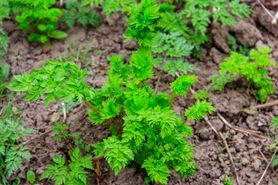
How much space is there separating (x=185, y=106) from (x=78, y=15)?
1.43 m

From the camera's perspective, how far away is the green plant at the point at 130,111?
3.00m

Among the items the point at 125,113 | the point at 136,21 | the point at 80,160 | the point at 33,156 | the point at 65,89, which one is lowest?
the point at 33,156

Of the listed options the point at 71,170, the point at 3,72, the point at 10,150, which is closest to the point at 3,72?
the point at 3,72

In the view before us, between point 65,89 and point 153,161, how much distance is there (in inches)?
29.6

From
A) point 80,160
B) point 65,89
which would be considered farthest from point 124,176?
point 65,89

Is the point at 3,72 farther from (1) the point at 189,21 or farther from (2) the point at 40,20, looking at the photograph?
(1) the point at 189,21

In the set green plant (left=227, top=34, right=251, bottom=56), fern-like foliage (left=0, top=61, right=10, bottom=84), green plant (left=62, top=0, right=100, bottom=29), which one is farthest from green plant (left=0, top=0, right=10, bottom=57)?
green plant (left=227, top=34, right=251, bottom=56)

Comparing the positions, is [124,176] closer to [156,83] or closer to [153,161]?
[153,161]

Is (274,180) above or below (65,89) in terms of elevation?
below

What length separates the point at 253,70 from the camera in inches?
157

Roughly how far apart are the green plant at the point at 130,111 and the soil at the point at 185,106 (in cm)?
36

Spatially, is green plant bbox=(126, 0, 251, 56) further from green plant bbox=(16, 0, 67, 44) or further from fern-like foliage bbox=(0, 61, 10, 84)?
fern-like foliage bbox=(0, 61, 10, 84)

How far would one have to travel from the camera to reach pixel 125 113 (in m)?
3.43

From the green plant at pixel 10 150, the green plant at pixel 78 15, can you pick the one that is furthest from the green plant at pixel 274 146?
the green plant at pixel 78 15
